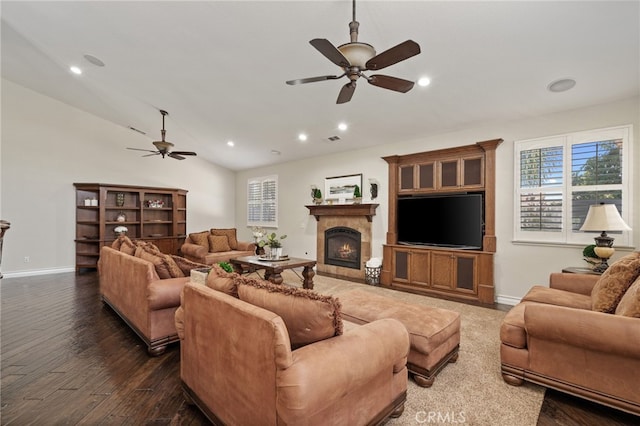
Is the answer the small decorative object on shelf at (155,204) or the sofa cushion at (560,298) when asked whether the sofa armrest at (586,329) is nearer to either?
the sofa cushion at (560,298)

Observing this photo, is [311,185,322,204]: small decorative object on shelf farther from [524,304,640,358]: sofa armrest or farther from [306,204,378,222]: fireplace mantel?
[524,304,640,358]: sofa armrest

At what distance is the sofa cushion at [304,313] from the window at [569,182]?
406 cm

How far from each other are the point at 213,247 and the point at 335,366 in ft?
20.1

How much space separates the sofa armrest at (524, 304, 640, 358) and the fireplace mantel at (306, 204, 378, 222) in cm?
392

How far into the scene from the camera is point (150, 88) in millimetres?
4883

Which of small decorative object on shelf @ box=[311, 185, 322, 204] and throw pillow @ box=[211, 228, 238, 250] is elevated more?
small decorative object on shelf @ box=[311, 185, 322, 204]

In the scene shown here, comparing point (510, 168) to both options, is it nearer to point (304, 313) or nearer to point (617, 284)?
point (617, 284)

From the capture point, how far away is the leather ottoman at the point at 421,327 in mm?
2234

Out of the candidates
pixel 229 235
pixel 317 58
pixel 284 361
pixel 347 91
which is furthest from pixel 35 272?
pixel 284 361

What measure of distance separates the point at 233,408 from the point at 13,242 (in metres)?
7.40

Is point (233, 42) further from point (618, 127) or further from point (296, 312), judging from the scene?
point (618, 127)

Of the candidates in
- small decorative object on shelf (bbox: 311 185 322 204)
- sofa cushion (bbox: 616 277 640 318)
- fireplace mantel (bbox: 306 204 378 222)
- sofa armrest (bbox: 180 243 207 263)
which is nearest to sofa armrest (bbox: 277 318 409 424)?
sofa cushion (bbox: 616 277 640 318)

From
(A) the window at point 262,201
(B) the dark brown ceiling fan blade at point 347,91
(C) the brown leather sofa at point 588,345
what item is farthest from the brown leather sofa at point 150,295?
(A) the window at point 262,201

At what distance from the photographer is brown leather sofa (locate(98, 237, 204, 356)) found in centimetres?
273
